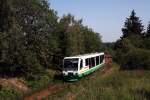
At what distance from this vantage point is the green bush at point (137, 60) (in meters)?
50.0

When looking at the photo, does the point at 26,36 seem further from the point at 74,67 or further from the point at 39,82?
the point at 74,67

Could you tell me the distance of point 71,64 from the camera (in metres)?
35.7

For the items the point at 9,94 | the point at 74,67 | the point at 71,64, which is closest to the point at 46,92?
the point at 9,94

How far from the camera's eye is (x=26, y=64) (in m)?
34.9

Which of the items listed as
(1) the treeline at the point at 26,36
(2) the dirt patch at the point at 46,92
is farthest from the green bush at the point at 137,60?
(2) the dirt patch at the point at 46,92

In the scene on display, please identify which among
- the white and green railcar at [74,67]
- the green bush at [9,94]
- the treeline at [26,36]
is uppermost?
the treeline at [26,36]

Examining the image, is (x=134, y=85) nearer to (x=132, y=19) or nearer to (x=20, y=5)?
(x=20, y=5)

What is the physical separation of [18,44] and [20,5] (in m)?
4.46

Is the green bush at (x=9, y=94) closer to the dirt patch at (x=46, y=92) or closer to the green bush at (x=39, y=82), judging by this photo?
the dirt patch at (x=46, y=92)

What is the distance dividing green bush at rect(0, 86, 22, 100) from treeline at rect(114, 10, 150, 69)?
2452 cm

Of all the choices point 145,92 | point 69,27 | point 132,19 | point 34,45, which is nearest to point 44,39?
point 34,45

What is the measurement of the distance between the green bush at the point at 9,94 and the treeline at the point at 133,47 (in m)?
24.5

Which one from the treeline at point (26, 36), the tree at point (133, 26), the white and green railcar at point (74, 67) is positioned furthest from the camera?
the tree at point (133, 26)

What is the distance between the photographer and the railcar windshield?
35469 mm
